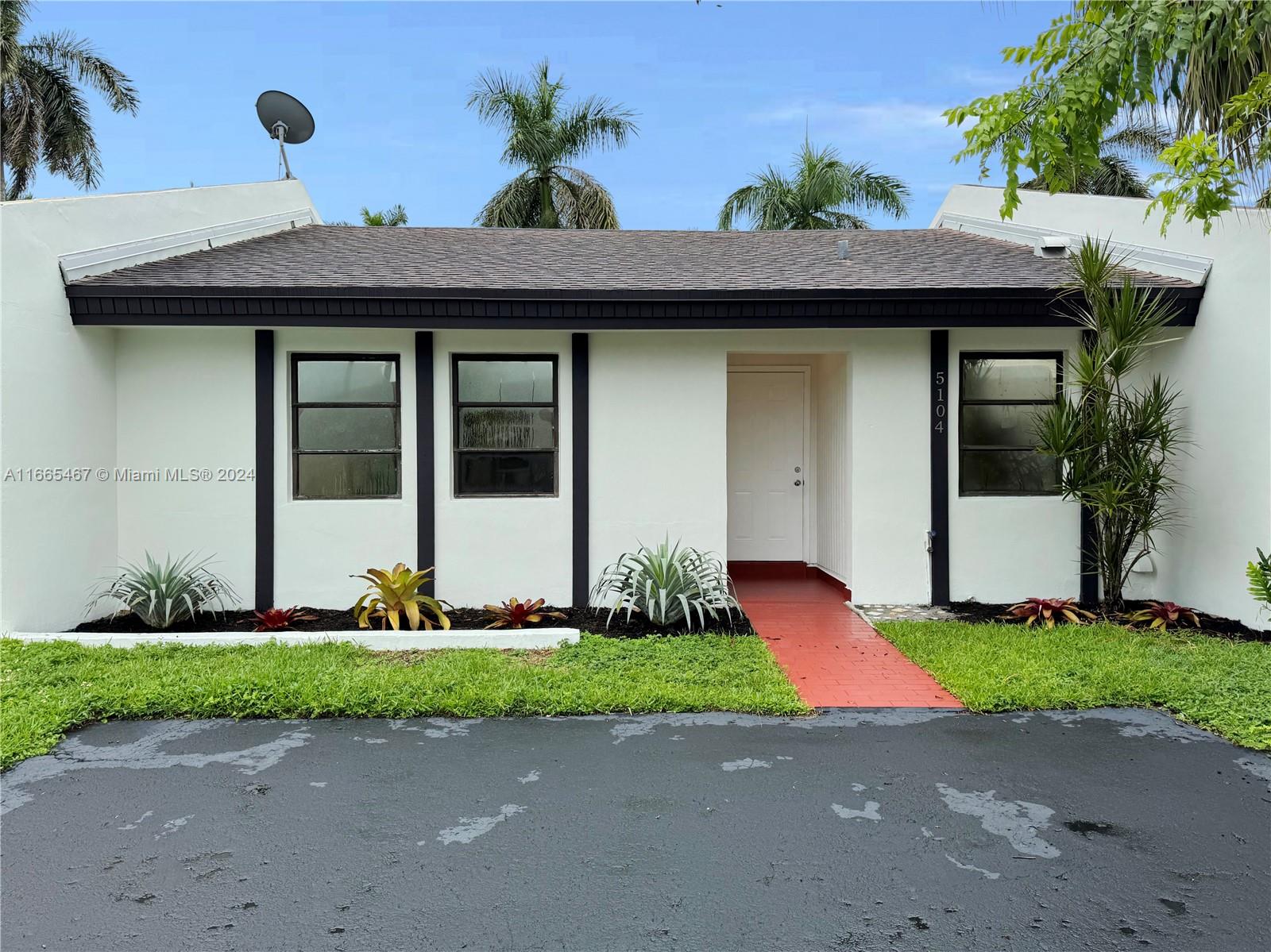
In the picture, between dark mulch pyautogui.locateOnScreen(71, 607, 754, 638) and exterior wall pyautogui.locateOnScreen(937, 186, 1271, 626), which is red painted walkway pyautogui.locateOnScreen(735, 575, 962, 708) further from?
exterior wall pyautogui.locateOnScreen(937, 186, 1271, 626)

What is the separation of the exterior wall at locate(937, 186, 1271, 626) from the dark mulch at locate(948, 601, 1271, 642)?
3.5 inches

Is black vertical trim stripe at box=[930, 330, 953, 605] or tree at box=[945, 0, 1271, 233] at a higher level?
tree at box=[945, 0, 1271, 233]

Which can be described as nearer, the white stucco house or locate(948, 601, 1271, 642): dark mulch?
locate(948, 601, 1271, 642): dark mulch

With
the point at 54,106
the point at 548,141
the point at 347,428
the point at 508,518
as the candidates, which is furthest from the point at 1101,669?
the point at 54,106

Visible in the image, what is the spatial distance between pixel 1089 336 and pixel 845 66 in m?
6.20

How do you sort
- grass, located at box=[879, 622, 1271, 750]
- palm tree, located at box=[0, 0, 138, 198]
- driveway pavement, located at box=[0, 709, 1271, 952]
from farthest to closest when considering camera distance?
palm tree, located at box=[0, 0, 138, 198] < grass, located at box=[879, 622, 1271, 750] < driveway pavement, located at box=[0, 709, 1271, 952]

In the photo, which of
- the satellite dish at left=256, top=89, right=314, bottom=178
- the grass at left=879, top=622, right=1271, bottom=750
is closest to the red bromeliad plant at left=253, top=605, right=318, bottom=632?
the grass at left=879, top=622, right=1271, bottom=750

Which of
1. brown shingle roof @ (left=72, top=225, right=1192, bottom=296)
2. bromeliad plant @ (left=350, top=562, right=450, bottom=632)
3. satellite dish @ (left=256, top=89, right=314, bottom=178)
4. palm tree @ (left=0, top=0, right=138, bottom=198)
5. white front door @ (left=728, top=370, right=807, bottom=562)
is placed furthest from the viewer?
palm tree @ (left=0, top=0, right=138, bottom=198)

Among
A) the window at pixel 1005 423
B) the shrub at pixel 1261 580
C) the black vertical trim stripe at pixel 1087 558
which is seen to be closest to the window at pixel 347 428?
the window at pixel 1005 423

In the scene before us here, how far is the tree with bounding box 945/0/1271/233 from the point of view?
379 centimetres

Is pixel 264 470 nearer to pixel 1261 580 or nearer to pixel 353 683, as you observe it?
pixel 353 683

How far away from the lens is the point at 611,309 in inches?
259

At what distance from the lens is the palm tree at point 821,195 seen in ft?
65.1

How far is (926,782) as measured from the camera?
3521mm
